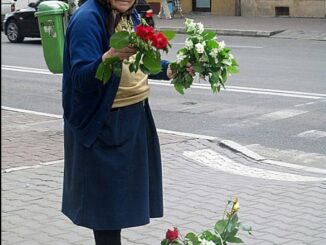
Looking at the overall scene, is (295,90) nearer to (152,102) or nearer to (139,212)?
(152,102)

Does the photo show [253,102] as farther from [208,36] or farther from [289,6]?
[289,6]

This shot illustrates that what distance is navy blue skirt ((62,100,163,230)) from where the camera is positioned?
3.47 m

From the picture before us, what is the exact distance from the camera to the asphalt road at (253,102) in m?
8.87

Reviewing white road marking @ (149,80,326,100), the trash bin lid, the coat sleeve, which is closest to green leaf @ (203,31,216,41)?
the coat sleeve

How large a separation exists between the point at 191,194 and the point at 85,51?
125 inches

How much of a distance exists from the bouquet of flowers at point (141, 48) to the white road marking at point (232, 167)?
392cm

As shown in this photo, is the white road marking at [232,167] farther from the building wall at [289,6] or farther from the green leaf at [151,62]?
the building wall at [289,6]

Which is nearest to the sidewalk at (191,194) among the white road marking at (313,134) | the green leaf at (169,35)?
the white road marking at (313,134)

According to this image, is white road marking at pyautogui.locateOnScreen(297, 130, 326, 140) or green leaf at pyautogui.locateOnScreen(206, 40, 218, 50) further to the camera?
white road marking at pyautogui.locateOnScreen(297, 130, 326, 140)

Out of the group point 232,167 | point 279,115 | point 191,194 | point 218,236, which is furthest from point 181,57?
point 279,115

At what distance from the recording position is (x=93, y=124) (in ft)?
11.2

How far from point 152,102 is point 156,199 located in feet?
26.0

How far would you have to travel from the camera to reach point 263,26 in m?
25.0

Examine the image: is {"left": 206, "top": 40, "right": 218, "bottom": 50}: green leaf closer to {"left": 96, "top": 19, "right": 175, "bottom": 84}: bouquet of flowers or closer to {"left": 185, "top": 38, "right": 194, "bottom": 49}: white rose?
{"left": 185, "top": 38, "right": 194, "bottom": 49}: white rose
